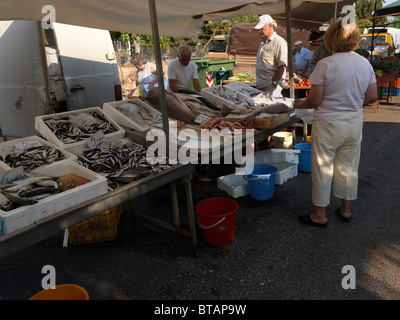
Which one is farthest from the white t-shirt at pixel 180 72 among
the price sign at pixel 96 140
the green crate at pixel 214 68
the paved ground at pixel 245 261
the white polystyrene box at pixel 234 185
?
the green crate at pixel 214 68

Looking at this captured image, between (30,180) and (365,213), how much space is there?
3924 mm

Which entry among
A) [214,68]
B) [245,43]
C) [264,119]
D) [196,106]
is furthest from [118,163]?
[245,43]

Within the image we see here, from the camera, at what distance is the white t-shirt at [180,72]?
20.9 feet

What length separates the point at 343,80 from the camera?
334 cm

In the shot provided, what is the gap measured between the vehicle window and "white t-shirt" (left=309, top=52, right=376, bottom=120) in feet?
55.9

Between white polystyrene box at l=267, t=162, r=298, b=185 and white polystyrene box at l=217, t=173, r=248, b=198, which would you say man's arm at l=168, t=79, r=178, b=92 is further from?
white polystyrene box at l=267, t=162, r=298, b=185

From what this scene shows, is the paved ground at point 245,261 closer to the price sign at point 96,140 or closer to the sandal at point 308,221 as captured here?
the sandal at point 308,221

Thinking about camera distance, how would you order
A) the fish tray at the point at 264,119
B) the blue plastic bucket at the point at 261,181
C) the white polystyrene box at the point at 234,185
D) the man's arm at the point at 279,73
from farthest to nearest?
the man's arm at the point at 279,73 < the white polystyrene box at the point at 234,185 < the blue plastic bucket at the point at 261,181 < the fish tray at the point at 264,119

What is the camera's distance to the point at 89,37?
538 centimetres

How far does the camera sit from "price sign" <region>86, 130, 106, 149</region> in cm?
335

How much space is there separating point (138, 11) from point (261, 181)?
3.42 metres

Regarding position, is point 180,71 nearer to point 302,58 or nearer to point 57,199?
point 57,199

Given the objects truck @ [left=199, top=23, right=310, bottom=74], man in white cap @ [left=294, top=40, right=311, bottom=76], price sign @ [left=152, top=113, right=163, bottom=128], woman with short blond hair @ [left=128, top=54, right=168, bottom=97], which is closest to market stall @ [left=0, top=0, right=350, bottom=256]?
price sign @ [left=152, top=113, right=163, bottom=128]

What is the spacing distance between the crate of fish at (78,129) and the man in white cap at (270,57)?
3407mm
